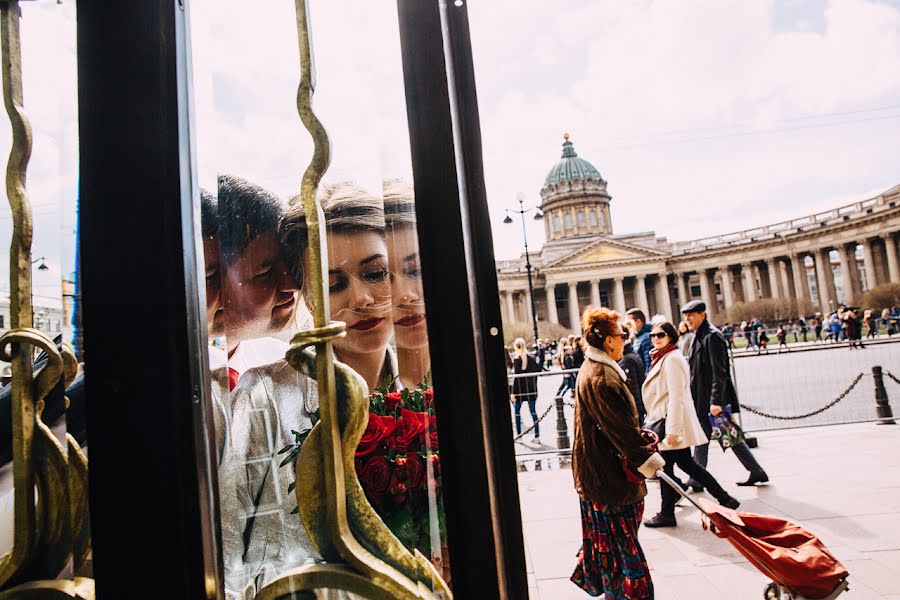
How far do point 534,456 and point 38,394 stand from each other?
6.67 metres

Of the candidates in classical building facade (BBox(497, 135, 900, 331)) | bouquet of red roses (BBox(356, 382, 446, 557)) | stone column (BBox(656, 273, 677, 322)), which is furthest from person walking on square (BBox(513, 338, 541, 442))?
stone column (BBox(656, 273, 677, 322))

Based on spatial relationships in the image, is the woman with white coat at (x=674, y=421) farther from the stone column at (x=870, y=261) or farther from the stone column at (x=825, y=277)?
the stone column at (x=825, y=277)

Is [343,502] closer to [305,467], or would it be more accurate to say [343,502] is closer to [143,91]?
[305,467]

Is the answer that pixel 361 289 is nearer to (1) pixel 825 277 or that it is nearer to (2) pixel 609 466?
(2) pixel 609 466

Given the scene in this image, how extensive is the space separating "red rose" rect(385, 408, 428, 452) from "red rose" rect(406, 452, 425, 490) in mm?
15

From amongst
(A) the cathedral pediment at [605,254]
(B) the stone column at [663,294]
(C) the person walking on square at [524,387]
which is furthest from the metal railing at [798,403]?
(B) the stone column at [663,294]

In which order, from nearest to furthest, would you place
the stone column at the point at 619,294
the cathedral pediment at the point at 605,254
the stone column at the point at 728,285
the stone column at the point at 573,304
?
1. the stone column at the point at 728,285
2. the cathedral pediment at the point at 605,254
3. the stone column at the point at 573,304
4. the stone column at the point at 619,294

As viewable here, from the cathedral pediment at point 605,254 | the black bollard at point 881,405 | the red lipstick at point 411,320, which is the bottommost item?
the black bollard at point 881,405

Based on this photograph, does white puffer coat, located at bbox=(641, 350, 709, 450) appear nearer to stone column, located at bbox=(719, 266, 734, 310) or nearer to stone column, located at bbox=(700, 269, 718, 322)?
stone column, located at bbox=(719, 266, 734, 310)

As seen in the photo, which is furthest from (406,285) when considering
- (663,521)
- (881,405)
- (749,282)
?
(749,282)

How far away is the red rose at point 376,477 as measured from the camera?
30.2 inches

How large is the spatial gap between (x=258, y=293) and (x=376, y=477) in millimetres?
288

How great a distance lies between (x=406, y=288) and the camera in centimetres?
78

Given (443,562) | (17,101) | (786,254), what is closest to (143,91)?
(17,101)
